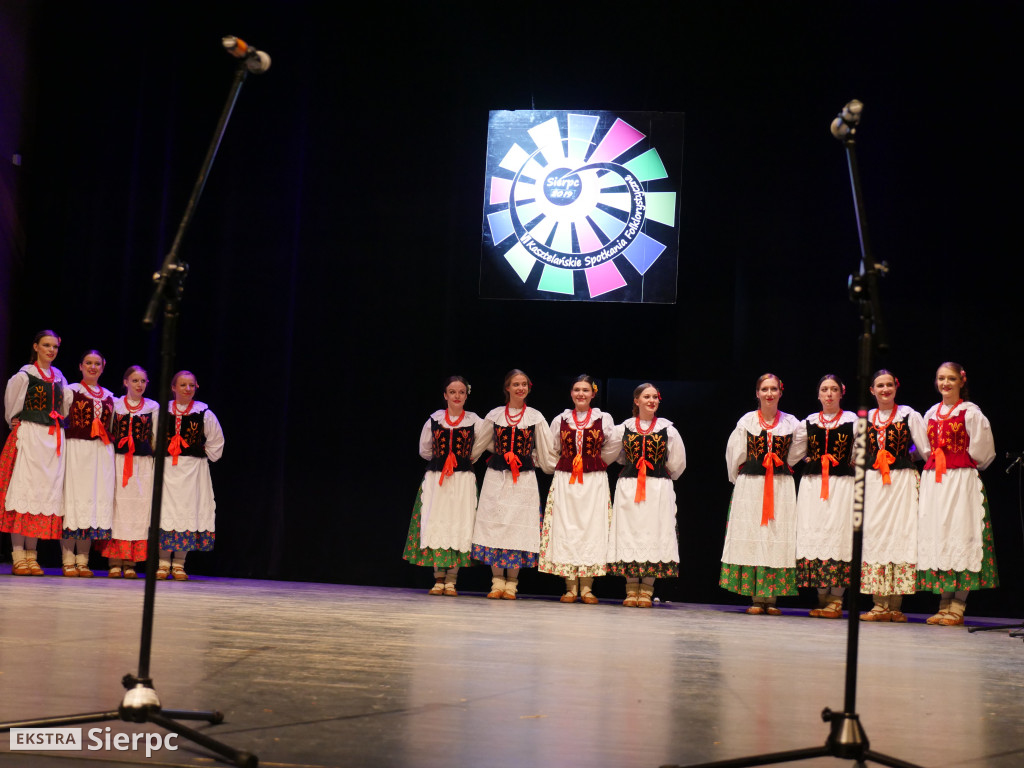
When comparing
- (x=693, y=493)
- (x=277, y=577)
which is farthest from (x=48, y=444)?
(x=693, y=493)

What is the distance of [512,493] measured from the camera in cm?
607

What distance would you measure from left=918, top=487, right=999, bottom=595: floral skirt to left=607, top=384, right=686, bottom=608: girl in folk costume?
53.2 inches

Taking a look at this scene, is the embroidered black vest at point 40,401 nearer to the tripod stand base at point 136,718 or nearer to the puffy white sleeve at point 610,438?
the puffy white sleeve at point 610,438

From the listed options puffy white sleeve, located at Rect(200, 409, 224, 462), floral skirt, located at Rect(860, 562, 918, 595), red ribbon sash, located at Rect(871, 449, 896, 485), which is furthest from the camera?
puffy white sleeve, located at Rect(200, 409, 224, 462)

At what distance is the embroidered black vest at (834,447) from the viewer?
5.81 m

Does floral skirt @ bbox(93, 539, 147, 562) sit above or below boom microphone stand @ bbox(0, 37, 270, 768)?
below

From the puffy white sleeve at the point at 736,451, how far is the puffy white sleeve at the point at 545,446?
1.00 meters

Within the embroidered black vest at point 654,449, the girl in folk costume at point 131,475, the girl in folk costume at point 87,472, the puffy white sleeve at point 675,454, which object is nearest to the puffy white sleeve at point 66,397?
the girl in folk costume at point 87,472

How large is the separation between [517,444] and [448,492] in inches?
19.5

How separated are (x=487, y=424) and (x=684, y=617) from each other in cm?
166

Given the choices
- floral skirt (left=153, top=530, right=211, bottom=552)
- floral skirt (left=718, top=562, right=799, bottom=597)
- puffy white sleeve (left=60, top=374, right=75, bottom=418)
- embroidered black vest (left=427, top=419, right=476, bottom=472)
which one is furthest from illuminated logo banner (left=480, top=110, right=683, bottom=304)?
puffy white sleeve (left=60, top=374, right=75, bottom=418)

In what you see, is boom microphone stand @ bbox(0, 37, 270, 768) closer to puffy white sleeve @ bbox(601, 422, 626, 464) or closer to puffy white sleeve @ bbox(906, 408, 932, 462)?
puffy white sleeve @ bbox(601, 422, 626, 464)

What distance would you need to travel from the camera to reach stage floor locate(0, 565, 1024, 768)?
7.13 feet

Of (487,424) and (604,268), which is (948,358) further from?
(487,424)
